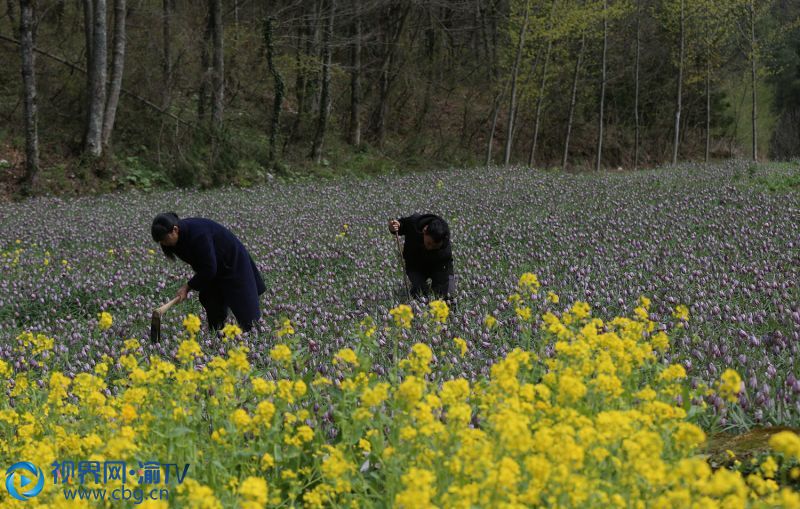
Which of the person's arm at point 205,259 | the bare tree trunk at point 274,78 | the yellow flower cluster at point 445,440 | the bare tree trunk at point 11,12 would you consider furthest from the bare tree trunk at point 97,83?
the yellow flower cluster at point 445,440

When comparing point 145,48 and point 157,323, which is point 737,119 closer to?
point 145,48

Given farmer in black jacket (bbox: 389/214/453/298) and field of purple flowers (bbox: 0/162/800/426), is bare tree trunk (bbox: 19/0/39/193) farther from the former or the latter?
farmer in black jacket (bbox: 389/214/453/298)

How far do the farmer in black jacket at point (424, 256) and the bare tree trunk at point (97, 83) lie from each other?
15.2 meters

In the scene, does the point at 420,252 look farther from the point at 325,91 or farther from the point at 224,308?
the point at 325,91

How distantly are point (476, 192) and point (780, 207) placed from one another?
289 inches

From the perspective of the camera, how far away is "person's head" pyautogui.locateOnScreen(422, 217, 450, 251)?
7012mm

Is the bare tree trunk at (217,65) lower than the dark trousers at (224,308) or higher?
higher

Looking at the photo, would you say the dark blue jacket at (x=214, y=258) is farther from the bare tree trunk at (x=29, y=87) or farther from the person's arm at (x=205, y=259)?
the bare tree trunk at (x=29, y=87)

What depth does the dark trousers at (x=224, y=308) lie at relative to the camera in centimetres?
714

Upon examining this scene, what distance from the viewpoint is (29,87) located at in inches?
694

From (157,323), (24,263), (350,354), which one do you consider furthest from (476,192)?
(350,354)

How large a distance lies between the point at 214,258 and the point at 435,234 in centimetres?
221

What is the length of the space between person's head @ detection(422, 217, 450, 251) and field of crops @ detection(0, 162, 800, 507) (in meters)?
0.69

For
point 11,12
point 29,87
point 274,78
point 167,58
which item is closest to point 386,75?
point 274,78
